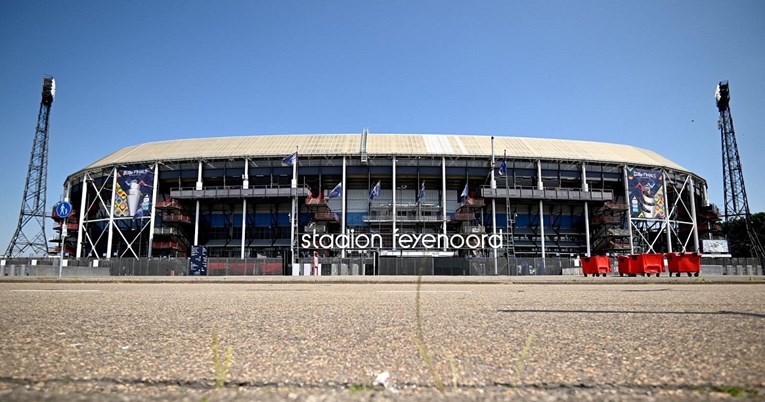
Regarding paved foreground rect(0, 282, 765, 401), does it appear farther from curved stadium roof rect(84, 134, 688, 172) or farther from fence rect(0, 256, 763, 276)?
curved stadium roof rect(84, 134, 688, 172)

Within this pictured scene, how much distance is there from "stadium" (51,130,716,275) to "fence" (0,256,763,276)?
1088 cm

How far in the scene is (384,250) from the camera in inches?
1909

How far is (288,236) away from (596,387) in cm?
5450

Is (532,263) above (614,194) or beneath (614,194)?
beneath

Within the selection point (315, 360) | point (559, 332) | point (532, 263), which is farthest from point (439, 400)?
point (532, 263)

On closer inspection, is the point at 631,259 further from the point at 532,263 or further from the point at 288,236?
the point at 288,236

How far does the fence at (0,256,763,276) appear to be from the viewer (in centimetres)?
3644

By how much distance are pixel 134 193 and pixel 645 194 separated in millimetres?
59931

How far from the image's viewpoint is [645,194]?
176 feet

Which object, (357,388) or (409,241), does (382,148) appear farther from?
(357,388)

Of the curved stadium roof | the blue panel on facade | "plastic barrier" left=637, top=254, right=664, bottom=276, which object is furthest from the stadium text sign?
"plastic barrier" left=637, top=254, right=664, bottom=276

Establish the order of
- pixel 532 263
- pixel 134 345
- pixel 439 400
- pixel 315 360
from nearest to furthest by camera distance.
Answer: pixel 439 400, pixel 315 360, pixel 134 345, pixel 532 263

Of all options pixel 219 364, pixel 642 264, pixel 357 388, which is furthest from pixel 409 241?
pixel 357 388

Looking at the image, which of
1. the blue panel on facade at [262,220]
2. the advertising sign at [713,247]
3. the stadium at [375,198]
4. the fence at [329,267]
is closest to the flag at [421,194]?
the stadium at [375,198]
